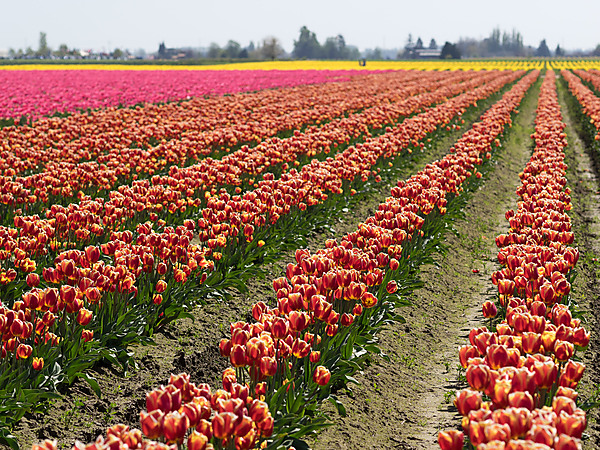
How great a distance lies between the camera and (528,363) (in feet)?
12.0

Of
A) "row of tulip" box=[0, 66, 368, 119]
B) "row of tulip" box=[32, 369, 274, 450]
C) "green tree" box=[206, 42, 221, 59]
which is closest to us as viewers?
"row of tulip" box=[32, 369, 274, 450]

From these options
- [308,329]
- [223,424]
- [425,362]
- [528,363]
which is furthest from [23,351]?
[425,362]

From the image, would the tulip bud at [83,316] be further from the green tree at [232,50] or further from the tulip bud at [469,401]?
the green tree at [232,50]

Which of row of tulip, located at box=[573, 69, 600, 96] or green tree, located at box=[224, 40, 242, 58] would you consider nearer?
row of tulip, located at box=[573, 69, 600, 96]

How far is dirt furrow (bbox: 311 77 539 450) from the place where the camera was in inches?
203

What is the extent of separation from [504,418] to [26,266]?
5.01 metres

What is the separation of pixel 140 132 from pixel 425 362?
438 inches

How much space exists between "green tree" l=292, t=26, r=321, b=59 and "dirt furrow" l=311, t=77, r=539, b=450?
591 ft

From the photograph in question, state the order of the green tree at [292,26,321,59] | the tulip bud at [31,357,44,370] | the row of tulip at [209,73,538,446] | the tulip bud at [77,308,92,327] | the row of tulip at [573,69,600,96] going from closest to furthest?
the row of tulip at [209,73,538,446]
the tulip bud at [31,357,44,370]
the tulip bud at [77,308,92,327]
the row of tulip at [573,69,600,96]
the green tree at [292,26,321,59]

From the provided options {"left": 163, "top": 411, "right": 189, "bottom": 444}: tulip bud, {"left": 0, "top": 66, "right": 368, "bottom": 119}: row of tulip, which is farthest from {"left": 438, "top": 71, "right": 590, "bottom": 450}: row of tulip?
{"left": 0, "top": 66, "right": 368, "bottom": 119}: row of tulip

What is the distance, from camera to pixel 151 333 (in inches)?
240

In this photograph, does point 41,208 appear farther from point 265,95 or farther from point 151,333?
point 265,95

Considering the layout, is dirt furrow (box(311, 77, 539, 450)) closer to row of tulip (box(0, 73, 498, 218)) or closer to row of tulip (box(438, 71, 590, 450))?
row of tulip (box(438, 71, 590, 450))

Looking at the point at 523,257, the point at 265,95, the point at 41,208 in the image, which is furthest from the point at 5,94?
the point at 523,257
